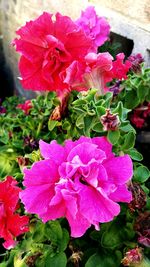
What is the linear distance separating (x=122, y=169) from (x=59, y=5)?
1524 mm

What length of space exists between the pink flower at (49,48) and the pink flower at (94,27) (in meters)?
0.29

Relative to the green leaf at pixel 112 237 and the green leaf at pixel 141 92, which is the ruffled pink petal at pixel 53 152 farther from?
the green leaf at pixel 141 92

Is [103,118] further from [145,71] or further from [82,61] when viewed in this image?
[145,71]

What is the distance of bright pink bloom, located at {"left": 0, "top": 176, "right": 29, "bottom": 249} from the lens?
42.3 inches

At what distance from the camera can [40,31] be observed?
1.12 meters

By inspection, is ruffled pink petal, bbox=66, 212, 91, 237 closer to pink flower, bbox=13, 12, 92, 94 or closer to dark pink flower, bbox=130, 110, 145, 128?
pink flower, bbox=13, 12, 92, 94

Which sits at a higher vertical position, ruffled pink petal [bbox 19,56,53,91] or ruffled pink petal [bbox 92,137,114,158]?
ruffled pink petal [bbox 19,56,53,91]

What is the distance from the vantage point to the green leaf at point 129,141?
3.53 ft

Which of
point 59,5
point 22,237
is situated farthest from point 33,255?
point 59,5

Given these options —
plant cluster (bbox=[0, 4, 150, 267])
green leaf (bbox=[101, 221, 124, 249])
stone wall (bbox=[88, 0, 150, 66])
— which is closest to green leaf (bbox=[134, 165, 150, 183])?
plant cluster (bbox=[0, 4, 150, 267])

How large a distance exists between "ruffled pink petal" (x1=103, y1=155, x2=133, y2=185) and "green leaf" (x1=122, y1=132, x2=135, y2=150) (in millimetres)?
154

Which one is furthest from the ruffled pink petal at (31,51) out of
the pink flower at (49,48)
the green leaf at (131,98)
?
the green leaf at (131,98)

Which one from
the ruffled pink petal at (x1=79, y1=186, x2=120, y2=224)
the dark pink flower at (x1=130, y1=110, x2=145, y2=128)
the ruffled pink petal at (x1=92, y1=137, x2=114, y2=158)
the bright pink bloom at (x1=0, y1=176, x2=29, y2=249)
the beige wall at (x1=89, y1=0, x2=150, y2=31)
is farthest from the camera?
the beige wall at (x1=89, y1=0, x2=150, y2=31)

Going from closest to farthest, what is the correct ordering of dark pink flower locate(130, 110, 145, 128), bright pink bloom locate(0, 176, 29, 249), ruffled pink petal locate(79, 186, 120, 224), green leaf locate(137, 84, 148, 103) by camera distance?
ruffled pink petal locate(79, 186, 120, 224) < bright pink bloom locate(0, 176, 29, 249) < green leaf locate(137, 84, 148, 103) < dark pink flower locate(130, 110, 145, 128)
